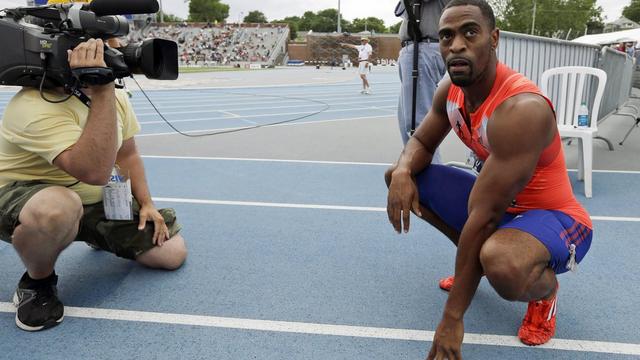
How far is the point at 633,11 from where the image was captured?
7131 cm

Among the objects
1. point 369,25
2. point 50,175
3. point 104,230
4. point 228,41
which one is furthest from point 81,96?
point 369,25


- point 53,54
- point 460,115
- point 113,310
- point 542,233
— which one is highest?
point 53,54

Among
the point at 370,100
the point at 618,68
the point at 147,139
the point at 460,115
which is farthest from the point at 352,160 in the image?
the point at 370,100

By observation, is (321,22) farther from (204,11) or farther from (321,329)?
(321,329)

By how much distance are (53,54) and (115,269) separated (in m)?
1.33

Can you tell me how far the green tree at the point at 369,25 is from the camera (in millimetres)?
90750

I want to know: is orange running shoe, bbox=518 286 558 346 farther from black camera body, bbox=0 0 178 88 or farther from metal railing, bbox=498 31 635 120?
metal railing, bbox=498 31 635 120

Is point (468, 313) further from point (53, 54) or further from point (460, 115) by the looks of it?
point (53, 54)

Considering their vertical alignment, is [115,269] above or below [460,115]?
below

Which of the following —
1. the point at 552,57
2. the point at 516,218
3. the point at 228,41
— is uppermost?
the point at 228,41

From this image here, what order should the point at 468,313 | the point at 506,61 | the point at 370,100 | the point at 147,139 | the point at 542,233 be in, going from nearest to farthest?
the point at 542,233
the point at 468,313
the point at 506,61
the point at 147,139
the point at 370,100

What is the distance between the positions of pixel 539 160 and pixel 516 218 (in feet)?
0.83

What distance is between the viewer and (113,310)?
7.84 feet

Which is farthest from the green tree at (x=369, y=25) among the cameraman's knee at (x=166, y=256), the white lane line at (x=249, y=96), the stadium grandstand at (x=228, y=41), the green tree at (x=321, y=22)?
the cameraman's knee at (x=166, y=256)
